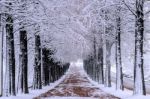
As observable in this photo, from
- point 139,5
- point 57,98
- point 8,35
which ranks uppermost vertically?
point 139,5

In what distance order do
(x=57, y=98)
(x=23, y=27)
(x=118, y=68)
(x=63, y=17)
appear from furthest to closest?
(x=118, y=68), (x=63, y=17), (x=23, y=27), (x=57, y=98)

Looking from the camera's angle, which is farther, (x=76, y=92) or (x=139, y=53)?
(x=76, y=92)

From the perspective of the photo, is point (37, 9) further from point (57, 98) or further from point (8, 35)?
point (57, 98)

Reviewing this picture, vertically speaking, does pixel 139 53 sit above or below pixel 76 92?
above

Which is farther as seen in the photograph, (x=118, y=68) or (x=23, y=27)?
(x=118, y=68)

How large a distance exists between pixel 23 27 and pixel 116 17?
8157 millimetres

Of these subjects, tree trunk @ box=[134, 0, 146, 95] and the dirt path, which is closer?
tree trunk @ box=[134, 0, 146, 95]

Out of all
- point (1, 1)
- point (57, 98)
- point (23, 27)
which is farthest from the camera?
point (23, 27)

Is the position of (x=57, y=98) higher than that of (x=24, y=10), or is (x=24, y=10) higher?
(x=24, y=10)

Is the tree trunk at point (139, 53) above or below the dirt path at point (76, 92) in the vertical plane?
above

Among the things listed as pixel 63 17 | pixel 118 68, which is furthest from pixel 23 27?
pixel 118 68

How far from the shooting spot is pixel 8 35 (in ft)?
80.4

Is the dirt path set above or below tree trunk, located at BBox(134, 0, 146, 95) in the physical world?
below

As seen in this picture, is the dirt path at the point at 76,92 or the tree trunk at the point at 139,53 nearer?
the tree trunk at the point at 139,53
